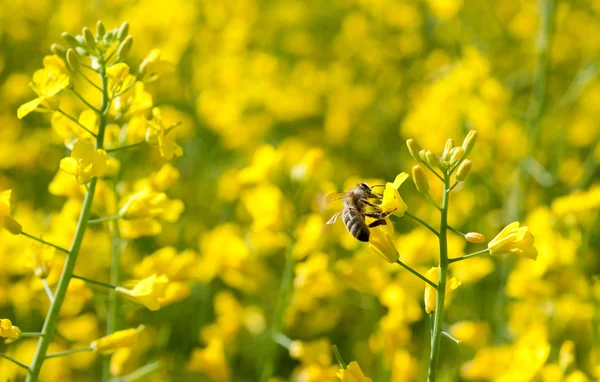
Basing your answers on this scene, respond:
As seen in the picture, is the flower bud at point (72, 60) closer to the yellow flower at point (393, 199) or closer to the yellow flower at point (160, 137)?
the yellow flower at point (160, 137)

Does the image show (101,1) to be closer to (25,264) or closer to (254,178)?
(254,178)

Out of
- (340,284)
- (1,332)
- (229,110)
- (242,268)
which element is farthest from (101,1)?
(1,332)

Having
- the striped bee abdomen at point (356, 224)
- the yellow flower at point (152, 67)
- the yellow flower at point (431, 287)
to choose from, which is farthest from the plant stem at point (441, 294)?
the yellow flower at point (152, 67)

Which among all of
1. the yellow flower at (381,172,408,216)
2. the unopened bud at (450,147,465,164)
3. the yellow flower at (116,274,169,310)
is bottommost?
the yellow flower at (116,274,169,310)

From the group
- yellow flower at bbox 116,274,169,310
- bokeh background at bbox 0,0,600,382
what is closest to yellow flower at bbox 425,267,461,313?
bokeh background at bbox 0,0,600,382

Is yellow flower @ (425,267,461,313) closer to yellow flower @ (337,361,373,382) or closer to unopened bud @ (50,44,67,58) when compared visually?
yellow flower @ (337,361,373,382)

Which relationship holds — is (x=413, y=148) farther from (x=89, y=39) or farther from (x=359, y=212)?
(x=89, y=39)

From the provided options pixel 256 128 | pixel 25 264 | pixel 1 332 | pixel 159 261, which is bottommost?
pixel 1 332
